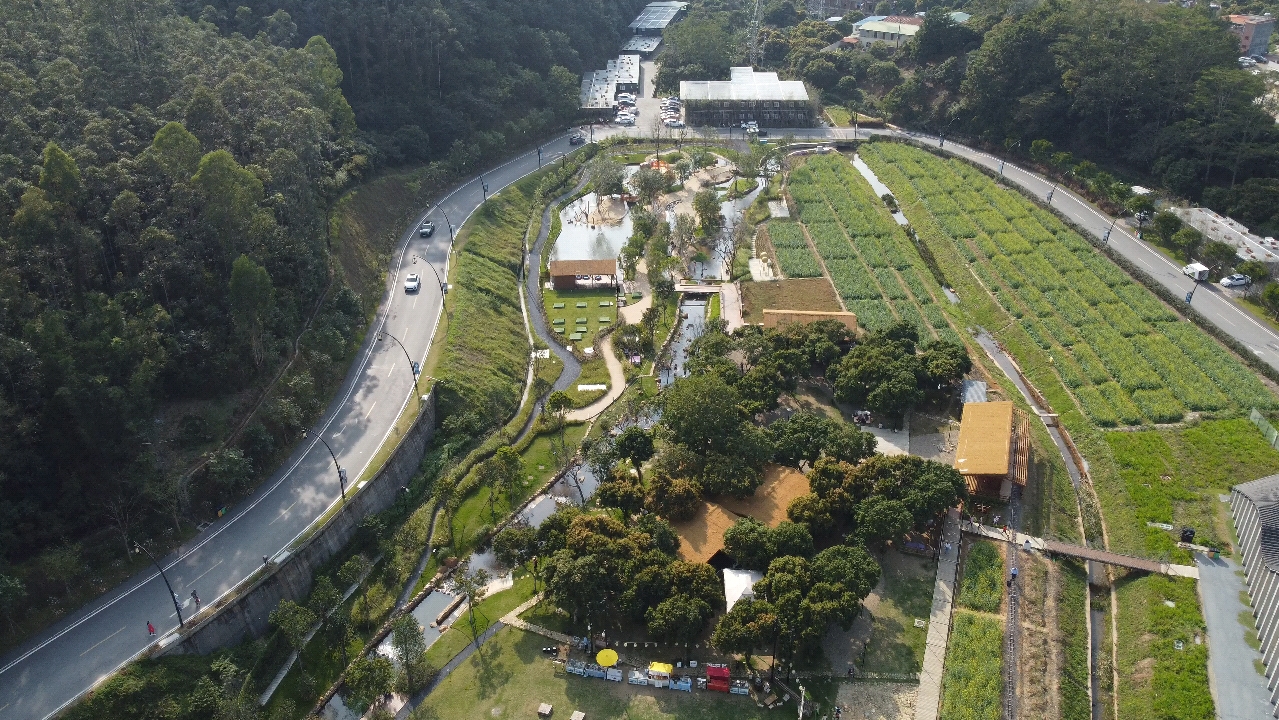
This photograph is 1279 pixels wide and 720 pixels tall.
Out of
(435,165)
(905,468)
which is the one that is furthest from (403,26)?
(905,468)

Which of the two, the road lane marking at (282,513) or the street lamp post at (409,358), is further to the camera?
the street lamp post at (409,358)

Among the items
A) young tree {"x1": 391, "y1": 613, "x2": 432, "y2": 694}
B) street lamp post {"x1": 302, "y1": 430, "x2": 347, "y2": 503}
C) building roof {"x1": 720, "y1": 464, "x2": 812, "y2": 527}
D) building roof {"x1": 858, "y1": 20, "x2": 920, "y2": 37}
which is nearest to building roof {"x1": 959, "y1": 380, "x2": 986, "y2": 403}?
building roof {"x1": 720, "y1": 464, "x2": 812, "y2": 527}

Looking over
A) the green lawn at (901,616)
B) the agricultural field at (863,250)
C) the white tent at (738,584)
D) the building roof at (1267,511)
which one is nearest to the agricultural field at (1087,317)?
the agricultural field at (863,250)

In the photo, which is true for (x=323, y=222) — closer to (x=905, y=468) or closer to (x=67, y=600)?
(x=67, y=600)

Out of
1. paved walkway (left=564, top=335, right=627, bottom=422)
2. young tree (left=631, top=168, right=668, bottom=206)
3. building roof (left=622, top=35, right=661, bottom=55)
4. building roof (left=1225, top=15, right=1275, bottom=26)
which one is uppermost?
building roof (left=1225, top=15, right=1275, bottom=26)

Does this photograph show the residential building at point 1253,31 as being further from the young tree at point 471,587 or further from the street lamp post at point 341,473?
the street lamp post at point 341,473

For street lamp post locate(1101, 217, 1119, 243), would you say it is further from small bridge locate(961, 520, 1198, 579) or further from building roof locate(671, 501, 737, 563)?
building roof locate(671, 501, 737, 563)
